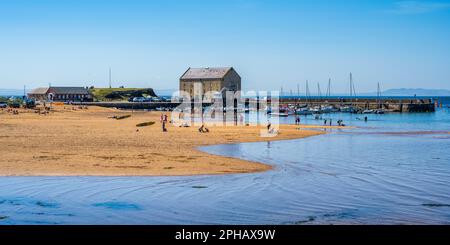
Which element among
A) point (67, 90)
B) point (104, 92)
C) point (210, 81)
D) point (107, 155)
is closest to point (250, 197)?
point (107, 155)

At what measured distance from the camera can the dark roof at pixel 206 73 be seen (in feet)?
368

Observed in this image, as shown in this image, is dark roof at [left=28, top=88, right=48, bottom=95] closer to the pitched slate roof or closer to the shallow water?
the pitched slate roof

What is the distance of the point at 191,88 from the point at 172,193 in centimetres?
9715

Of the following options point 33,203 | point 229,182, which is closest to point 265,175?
point 229,182

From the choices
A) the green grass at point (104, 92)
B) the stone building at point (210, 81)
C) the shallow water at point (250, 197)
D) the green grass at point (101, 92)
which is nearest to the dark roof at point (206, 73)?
the stone building at point (210, 81)

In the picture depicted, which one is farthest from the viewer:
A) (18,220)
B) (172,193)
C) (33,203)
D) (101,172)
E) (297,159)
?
(297,159)

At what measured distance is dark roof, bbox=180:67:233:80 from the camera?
11225cm

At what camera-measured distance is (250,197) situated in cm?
1786

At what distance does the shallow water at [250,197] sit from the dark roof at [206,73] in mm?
86046

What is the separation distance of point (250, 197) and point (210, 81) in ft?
315

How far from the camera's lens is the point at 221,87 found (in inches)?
4395

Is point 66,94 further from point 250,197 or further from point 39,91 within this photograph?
point 250,197

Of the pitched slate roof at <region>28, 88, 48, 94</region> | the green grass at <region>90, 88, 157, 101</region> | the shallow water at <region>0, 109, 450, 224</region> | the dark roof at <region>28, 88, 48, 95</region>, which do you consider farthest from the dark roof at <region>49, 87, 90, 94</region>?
the shallow water at <region>0, 109, 450, 224</region>

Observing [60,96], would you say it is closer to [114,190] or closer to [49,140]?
[49,140]
